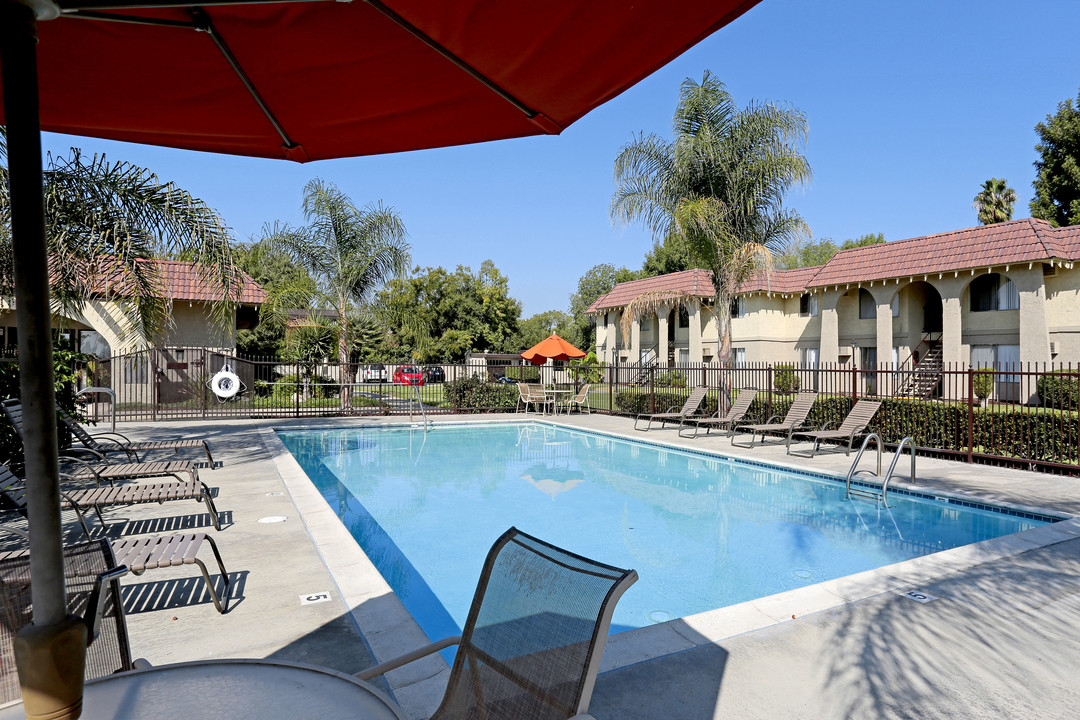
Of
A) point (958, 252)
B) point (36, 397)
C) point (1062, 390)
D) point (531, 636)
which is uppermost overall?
point (958, 252)

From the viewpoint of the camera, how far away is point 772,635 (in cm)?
383

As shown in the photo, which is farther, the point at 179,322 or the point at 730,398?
the point at 179,322

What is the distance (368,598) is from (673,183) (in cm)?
1469

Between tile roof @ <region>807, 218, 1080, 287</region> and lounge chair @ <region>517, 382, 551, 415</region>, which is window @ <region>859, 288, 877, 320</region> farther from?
lounge chair @ <region>517, 382, 551, 415</region>

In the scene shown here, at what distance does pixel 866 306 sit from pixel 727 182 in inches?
562

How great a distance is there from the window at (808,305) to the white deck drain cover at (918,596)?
27.1 meters

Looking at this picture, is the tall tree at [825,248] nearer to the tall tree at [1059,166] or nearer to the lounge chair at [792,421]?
the tall tree at [1059,166]

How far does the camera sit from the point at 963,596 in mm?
4449

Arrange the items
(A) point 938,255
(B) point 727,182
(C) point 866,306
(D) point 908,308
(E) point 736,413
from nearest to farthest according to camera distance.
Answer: (E) point 736,413 → (B) point 727,182 → (A) point 938,255 → (D) point 908,308 → (C) point 866,306

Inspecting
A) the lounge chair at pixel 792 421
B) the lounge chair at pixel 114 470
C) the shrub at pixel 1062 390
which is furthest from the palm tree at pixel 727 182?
the lounge chair at pixel 114 470

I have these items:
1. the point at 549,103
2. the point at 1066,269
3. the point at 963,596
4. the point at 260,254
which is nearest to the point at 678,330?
the point at 1066,269

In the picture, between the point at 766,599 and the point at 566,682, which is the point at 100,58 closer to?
the point at 566,682

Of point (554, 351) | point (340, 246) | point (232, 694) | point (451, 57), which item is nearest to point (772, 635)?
point (232, 694)

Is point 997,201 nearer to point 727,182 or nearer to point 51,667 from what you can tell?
point 727,182
